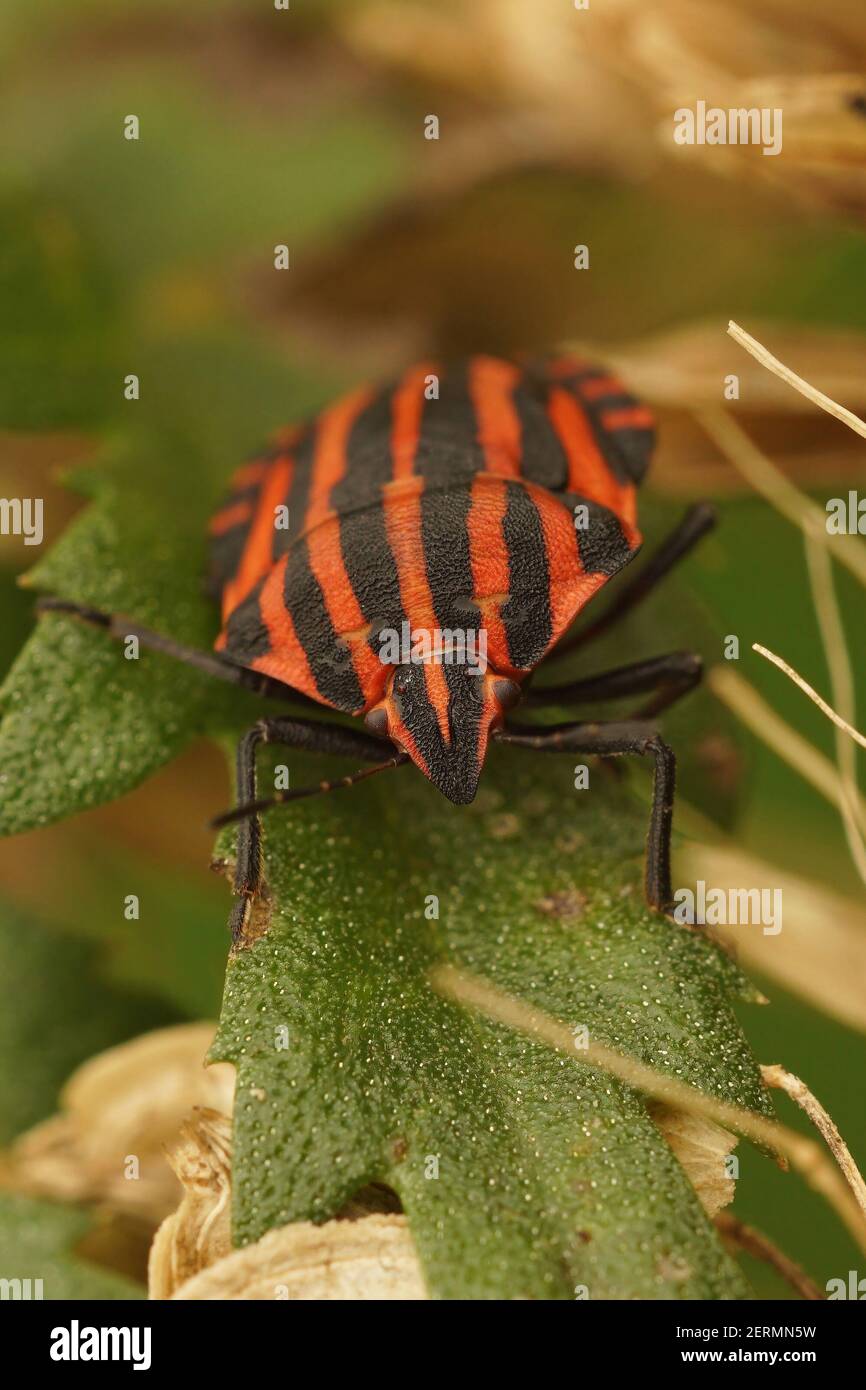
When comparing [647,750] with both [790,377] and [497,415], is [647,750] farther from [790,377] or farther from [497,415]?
[497,415]

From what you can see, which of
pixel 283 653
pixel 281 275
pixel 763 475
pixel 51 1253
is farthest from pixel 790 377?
pixel 51 1253

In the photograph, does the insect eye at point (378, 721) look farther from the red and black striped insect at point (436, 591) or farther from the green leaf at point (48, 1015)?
the green leaf at point (48, 1015)

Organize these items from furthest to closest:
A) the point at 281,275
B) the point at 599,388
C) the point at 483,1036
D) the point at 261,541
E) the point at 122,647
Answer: the point at 281,275 < the point at 599,388 < the point at 261,541 < the point at 122,647 < the point at 483,1036

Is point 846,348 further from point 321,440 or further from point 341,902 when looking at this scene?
point 341,902

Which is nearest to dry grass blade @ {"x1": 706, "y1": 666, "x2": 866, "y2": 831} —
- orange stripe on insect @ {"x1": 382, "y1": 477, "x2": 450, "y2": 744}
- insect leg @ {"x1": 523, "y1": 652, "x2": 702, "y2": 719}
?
insect leg @ {"x1": 523, "y1": 652, "x2": 702, "y2": 719}

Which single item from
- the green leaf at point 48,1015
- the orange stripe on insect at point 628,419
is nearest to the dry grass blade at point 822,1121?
the green leaf at point 48,1015
